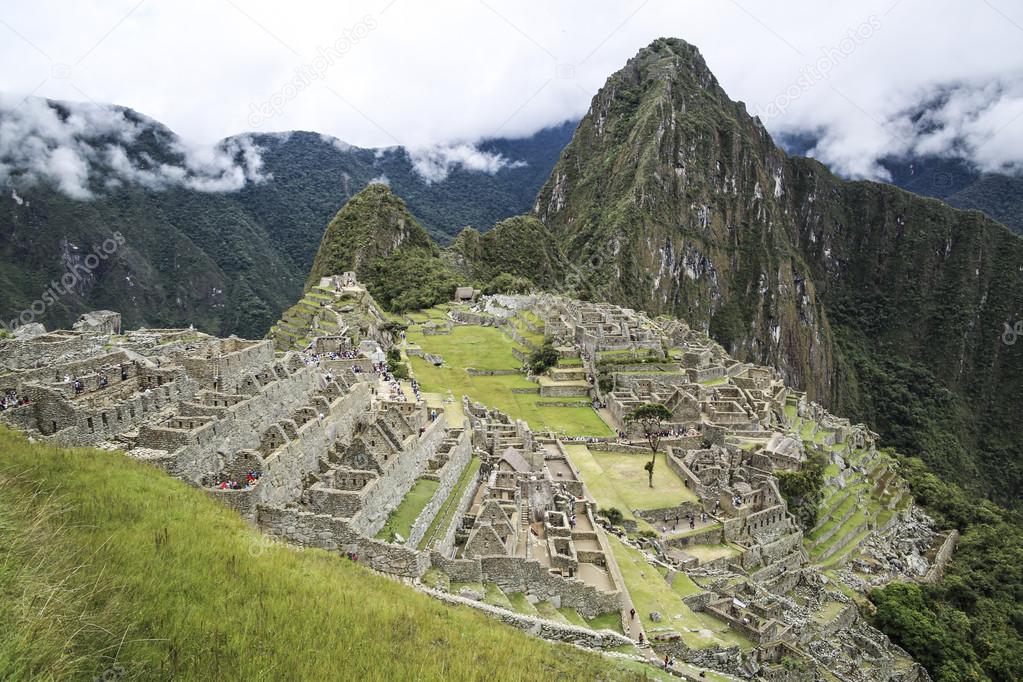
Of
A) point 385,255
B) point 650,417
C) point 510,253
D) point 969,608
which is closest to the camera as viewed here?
point 969,608

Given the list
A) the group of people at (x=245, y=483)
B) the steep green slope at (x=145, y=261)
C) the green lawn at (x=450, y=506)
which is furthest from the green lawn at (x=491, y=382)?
the group of people at (x=245, y=483)

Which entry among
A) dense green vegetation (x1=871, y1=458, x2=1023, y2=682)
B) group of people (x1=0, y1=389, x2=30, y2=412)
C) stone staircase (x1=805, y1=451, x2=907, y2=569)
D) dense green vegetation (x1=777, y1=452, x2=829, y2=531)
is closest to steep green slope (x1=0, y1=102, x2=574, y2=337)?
group of people (x1=0, y1=389, x2=30, y2=412)

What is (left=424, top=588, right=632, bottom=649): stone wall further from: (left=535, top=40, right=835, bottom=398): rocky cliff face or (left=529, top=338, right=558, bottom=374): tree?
(left=535, top=40, right=835, bottom=398): rocky cliff face

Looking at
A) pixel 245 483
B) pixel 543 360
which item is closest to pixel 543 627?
pixel 245 483

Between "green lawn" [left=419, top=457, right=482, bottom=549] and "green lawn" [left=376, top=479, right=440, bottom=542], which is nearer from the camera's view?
"green lawn" [left=376, top=479, right=440, bottom=542]

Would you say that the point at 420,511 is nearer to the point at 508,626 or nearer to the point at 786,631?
the point at 508,626

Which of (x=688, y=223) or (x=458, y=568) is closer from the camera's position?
(x=458, y=568)

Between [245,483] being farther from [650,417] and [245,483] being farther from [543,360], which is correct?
[543,360]
